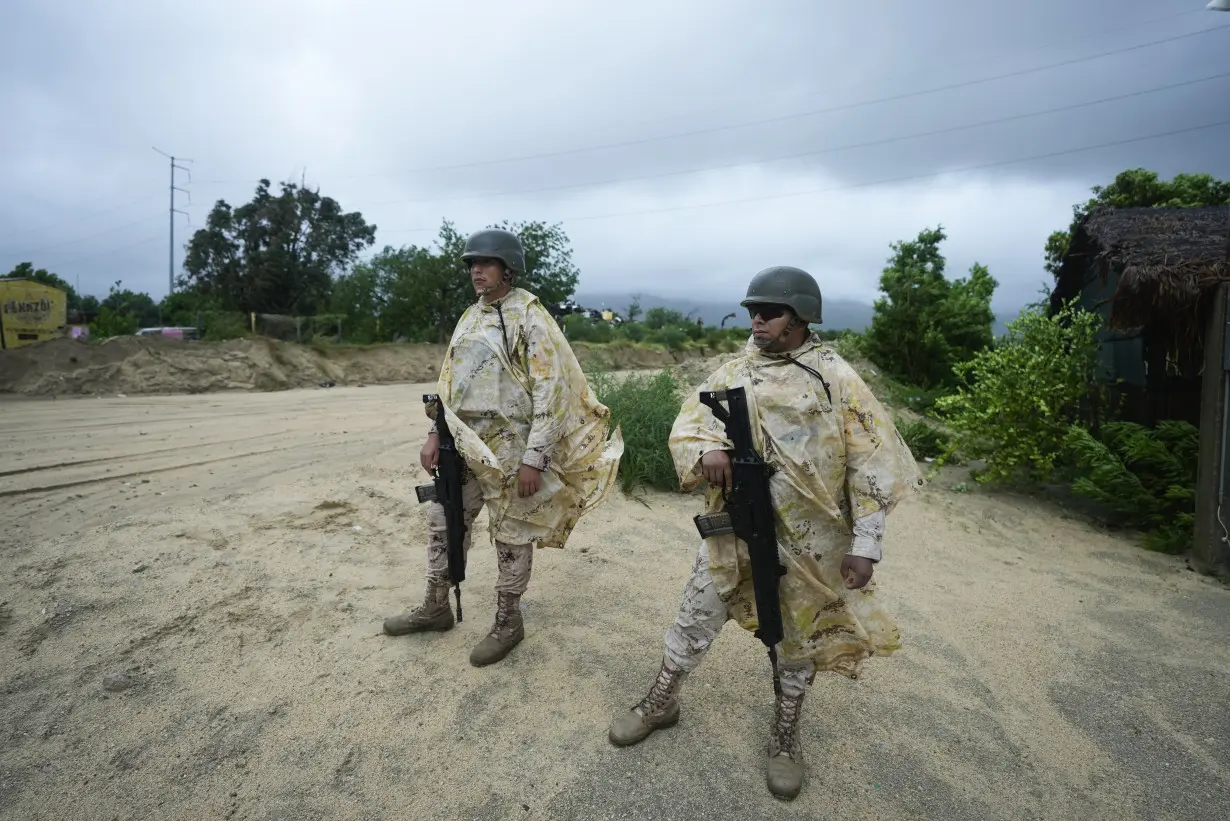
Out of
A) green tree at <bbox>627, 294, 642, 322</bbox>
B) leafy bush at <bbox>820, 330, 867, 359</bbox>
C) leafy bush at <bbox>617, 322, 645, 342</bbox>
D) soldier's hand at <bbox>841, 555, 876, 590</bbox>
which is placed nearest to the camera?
soldier's hand at <bbox>841, 555, 876, 590</bbox>

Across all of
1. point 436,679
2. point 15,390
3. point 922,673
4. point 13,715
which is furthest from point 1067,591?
point 15,390

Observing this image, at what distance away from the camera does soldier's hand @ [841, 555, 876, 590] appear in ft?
6.89

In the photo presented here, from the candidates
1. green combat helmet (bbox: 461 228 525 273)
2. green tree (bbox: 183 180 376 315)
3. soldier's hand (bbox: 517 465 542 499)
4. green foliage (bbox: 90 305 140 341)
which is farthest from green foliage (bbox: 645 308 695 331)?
soldier's hand (bbox: 517 465 542 499)

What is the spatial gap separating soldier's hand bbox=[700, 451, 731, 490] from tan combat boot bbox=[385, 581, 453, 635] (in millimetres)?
1676

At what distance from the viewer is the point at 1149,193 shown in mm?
12586

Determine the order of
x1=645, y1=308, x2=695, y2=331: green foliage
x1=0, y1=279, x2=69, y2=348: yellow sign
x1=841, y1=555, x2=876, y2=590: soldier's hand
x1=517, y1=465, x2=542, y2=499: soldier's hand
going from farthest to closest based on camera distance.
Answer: x1=645, y1=308, x2=695, y2=331: green foliage < x1=0, y1=279, x2=69, y2=348: yellow sign < x1=517, y1=465, x2=542, y2=499: soldier's hand < x1=841, y1=555, x2=876, y2=590: soldier's hand

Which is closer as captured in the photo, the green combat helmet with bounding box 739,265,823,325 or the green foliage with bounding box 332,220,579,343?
the green combat helmet with bounding box 739,265,823,325

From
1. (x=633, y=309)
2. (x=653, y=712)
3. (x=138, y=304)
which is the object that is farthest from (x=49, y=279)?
(x=653, y=712)

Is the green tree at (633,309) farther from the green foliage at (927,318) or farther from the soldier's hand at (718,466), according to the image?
the soldier's hand at (718,466)

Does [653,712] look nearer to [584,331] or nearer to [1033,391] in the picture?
[1033,391]

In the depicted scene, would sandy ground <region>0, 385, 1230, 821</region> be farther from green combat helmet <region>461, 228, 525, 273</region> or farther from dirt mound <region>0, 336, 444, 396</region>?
dirt mound <region>0, 336, 444, 396</region>

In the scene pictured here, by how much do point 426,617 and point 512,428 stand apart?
1147 millimetres

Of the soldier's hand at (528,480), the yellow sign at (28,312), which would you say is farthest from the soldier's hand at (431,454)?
the yellow sign at (28,312)

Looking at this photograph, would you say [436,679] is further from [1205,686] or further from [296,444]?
[296,444]
